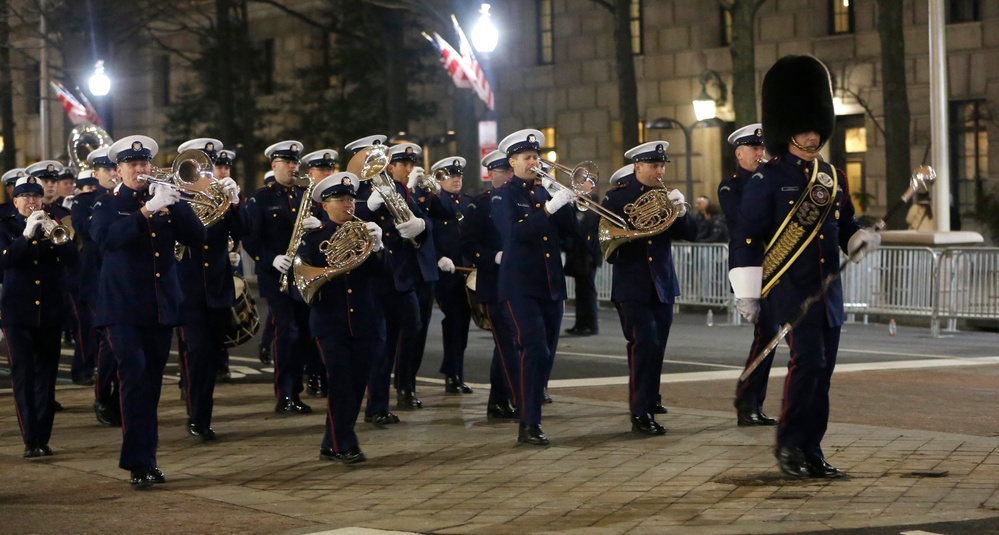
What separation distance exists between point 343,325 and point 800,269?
9.61 ft

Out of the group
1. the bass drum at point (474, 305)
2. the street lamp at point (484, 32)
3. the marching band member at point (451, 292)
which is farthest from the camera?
the street lamp at point (484, 32)

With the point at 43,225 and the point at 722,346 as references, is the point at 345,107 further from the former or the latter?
the point at 43,225

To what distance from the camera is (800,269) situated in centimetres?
935

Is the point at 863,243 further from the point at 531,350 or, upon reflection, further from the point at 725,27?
the point at 725,27

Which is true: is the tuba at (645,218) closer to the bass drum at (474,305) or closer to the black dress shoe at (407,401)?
the bass drum at (474,305)

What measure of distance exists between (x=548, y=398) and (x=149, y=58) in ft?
129

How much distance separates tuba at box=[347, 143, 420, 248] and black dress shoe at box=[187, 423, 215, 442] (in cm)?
207

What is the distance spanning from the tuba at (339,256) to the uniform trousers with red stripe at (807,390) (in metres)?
2.79

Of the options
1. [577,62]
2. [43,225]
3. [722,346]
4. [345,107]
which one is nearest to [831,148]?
[577,62]

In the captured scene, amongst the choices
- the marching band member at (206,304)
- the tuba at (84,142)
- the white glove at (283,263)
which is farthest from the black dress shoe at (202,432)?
the tuba at (84,142)

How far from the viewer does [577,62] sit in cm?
3728

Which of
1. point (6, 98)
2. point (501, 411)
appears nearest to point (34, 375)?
point (501, 411)

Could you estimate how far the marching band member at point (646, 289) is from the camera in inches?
445

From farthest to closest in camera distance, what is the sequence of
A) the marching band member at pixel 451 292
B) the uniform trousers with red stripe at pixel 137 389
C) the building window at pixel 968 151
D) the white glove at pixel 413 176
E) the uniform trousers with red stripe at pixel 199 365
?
the building window at pixel 968 151 < the marching band member at pixel 451 292 < the white glove at pixel 413 176 < the uniform trousers with red stripe at pixel 199 365 < the uniform trousers with red stripe at pixel 137 389
